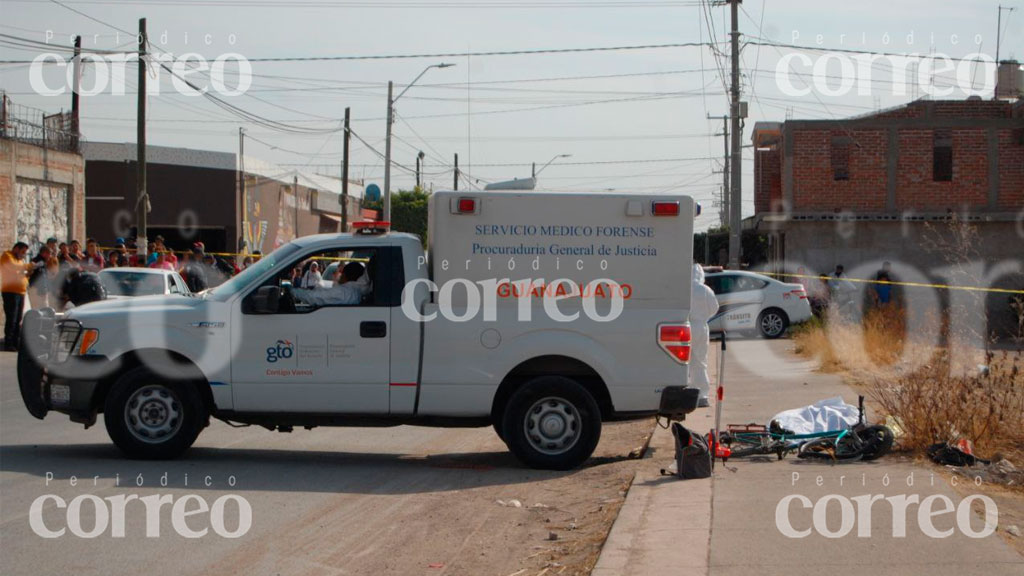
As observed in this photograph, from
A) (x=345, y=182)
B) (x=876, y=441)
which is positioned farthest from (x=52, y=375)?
(x=345, y=182)

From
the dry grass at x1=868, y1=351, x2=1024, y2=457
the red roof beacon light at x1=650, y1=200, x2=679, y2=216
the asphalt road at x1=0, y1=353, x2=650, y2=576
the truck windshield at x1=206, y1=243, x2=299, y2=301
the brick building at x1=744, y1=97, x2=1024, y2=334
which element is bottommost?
the asphalt road at x1=0, y1=353, x2=650, y2=576

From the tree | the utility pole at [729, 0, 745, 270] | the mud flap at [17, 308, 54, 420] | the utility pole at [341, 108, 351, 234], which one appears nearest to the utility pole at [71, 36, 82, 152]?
the utility pole at [341, 108, 351, 234]

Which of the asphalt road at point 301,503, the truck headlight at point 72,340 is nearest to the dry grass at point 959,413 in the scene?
the asphalt road at point 301,503

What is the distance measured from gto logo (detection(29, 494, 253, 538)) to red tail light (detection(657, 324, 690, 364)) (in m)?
3.69

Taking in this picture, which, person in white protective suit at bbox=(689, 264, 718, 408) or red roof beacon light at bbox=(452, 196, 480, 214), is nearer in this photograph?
red roof beacon light at bbox=(452, 196, 480, 214)

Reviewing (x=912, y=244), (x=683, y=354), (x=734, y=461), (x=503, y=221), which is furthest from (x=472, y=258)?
(x=912, y=244)

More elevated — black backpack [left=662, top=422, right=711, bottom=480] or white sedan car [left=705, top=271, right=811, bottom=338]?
white sedan car [left=705, top=271, right=811, bottom=338]

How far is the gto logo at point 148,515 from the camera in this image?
705 cm

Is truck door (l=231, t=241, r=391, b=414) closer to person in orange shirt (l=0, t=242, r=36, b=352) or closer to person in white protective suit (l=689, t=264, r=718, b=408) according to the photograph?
person in white protective suit (l=689, t=264, r=718, b=408)

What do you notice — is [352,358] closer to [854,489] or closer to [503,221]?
[503,221]

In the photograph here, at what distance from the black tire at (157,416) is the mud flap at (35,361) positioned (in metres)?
0.69

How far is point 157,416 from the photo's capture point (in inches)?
372

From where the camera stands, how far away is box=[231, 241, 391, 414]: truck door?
30.7 ft

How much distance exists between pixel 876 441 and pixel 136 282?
13793mm
